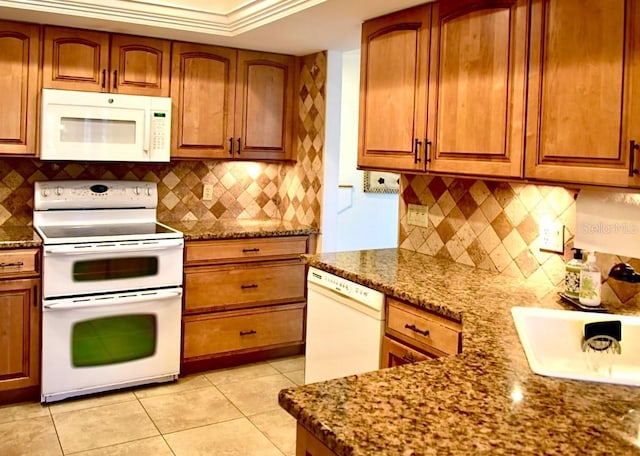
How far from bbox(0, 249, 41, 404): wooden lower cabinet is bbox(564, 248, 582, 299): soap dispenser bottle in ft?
8.29

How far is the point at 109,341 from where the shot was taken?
3334mm

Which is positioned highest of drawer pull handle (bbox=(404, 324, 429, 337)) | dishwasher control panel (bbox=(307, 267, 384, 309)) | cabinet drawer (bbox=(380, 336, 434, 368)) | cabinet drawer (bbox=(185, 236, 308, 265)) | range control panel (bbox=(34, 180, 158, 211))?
range control panel (bbox=(34, 180, 158, 211))

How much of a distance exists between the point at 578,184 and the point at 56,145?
269 cm

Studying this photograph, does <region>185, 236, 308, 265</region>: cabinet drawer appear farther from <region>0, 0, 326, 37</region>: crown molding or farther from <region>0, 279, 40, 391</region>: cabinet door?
<region>0, 0, 326, 37</region>: crown molding

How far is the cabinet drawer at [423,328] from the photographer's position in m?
2.09

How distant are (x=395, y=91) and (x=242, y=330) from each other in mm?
1816

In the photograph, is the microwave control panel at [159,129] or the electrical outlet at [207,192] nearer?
the microwave control panel at [159,129]

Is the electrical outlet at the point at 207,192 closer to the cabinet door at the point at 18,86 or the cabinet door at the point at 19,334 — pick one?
the cabinet door at the point at 18,86

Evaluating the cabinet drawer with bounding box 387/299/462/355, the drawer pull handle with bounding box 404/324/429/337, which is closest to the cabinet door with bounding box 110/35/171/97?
the cabinet drawer with bounding box 387/299/462/355

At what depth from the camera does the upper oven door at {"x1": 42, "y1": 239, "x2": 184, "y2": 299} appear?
3.14 meters

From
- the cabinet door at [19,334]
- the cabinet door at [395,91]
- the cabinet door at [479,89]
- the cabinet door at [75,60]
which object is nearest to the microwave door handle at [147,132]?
the cabinet door at [75,60]

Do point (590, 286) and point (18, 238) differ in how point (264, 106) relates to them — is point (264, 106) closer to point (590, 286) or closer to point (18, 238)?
point (18, 238)

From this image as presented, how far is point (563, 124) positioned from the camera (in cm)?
205

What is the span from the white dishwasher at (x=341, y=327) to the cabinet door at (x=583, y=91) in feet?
2.73
